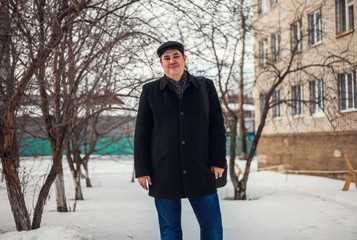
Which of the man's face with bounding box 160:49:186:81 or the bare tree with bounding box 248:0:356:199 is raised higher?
the bare tree with bounding box 248:0:356:199

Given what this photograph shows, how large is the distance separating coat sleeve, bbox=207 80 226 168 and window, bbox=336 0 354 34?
39.9ft

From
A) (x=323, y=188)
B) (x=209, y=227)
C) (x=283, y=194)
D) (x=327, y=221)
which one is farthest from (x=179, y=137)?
(x=323, y=188)

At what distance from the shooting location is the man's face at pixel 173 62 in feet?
10.5

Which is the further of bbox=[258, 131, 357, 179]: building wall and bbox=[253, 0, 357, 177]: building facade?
bbox=[258, 131, 357, 179]: building wall

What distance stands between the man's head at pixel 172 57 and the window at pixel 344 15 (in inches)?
483

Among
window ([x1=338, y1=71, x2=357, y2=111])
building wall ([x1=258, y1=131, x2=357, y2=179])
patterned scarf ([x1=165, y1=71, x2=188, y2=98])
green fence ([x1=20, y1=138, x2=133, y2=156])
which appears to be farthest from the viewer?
building wall ([x1=258, y1=131, x2=357, y2=179])

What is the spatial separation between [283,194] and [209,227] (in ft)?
30.6

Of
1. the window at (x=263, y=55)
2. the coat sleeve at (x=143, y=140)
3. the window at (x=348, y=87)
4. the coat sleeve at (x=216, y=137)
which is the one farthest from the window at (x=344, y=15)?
the coat sleeve at (x=143, y=140)

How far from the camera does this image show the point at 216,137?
126 inches

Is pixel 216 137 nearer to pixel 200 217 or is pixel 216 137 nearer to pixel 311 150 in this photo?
pixel 200 217

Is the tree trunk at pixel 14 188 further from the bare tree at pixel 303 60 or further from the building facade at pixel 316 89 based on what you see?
the building facade at pixel 316 89

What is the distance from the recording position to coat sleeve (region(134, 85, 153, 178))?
3.16 metres

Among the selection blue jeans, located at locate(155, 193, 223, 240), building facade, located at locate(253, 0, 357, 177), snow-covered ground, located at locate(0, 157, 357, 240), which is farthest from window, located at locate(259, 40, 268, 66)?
blue jeans, located at locate(155, 193, 223, 240)

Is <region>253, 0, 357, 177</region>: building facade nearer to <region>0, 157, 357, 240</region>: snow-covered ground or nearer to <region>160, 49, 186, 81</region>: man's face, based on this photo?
<region>0, 157, 357, 240</region>: snow-covered ground
